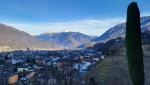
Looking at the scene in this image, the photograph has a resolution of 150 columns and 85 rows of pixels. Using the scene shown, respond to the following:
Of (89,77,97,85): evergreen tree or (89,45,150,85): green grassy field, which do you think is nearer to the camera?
(89,45,150,85): green grassy field

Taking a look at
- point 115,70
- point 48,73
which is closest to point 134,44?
point 115,70

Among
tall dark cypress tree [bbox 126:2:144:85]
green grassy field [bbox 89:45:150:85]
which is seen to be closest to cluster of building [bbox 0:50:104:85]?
green grassy field [bbox 89:45:150:85]

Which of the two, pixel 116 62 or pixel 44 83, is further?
pixel 44 83

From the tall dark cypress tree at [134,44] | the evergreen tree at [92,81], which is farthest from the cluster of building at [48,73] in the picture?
the tall dark cypress tree at [134,44]

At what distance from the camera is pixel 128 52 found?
910 inches

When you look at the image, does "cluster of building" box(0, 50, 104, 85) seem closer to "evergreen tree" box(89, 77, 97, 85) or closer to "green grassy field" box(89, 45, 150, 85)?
"green grassy field" box(89, 45, 150, 85)

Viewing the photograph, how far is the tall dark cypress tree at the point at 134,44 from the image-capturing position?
898 inches

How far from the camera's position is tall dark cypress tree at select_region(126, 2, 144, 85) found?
2281 cm

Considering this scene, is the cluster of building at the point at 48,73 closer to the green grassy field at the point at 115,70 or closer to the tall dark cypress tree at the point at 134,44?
the green grassy field at the point at 115,70

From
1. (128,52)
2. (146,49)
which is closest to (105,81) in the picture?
(146,49)

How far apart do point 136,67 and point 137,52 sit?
91 centimetres

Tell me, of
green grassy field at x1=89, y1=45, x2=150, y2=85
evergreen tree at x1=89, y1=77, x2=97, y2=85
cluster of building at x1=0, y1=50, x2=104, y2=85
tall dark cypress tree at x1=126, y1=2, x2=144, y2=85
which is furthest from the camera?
cluster of building at x1=0, y1=50, x2=104, y2=85

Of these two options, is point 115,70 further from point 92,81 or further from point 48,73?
point 48,73

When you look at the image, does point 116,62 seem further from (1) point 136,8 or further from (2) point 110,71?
(1) point 136,8
